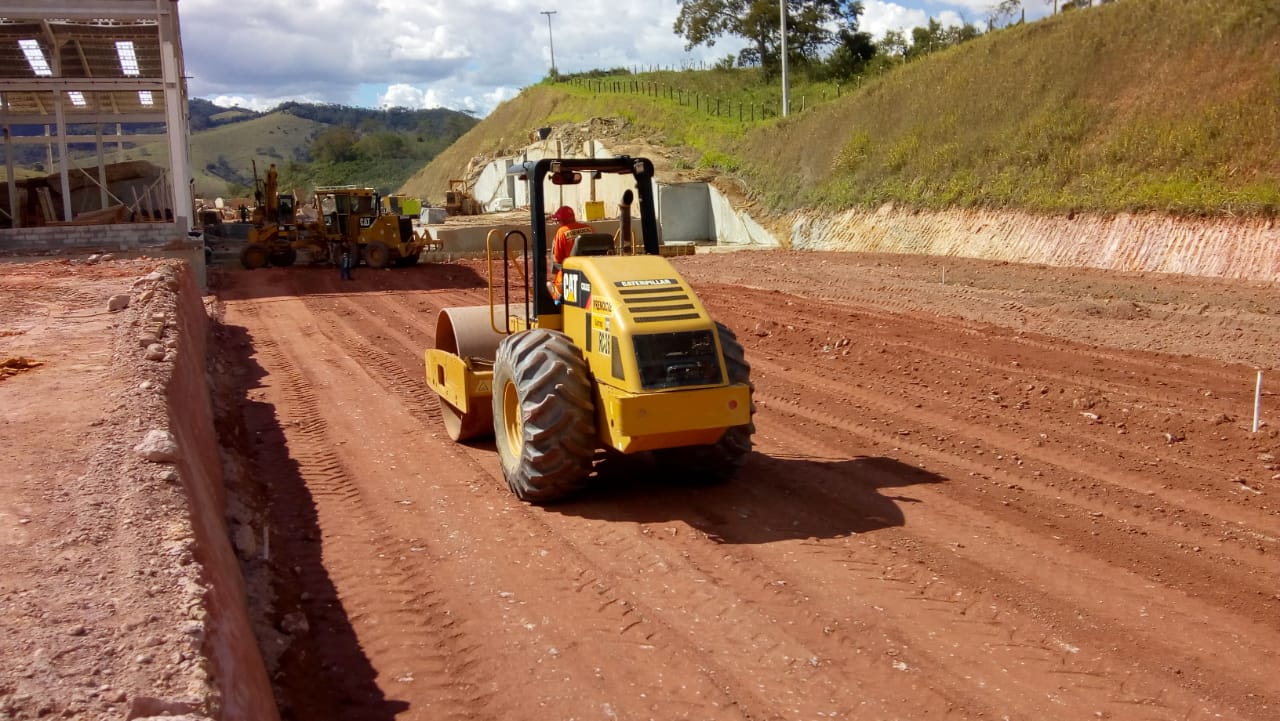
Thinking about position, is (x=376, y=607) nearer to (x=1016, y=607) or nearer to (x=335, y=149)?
(x=1016, y=607)

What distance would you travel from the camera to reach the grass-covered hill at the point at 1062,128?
21.3 metres

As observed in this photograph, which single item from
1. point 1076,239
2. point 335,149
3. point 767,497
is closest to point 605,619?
point 767,497

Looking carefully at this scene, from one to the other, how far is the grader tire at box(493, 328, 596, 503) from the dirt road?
279 millimetres

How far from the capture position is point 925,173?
2884 cm

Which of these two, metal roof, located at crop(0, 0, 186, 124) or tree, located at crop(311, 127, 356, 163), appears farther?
tree, located at crop(311, 127, 356, 163)

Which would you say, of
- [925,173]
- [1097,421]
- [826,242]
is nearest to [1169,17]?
[925,173]

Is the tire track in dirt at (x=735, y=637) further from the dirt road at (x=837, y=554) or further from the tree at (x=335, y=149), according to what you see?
the tree at (x=335, y=149)

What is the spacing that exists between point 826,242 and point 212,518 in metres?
26.5

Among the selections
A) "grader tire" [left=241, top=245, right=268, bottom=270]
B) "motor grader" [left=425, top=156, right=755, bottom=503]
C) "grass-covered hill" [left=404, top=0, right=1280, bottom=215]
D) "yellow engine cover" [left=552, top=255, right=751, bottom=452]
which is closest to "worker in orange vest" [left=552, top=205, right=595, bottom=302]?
"motor grader" [left=425, top=156, right=755, bottom=503]

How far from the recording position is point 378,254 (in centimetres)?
2947

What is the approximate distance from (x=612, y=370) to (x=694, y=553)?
1.37m

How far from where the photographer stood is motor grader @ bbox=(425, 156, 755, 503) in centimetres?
697

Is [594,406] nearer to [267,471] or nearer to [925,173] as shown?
[267,471]

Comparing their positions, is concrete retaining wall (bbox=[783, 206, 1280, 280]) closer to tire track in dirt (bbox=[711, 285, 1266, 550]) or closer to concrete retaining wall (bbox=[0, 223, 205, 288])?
tire track in dirt (bbox=[711, 285, 1266, 550])
